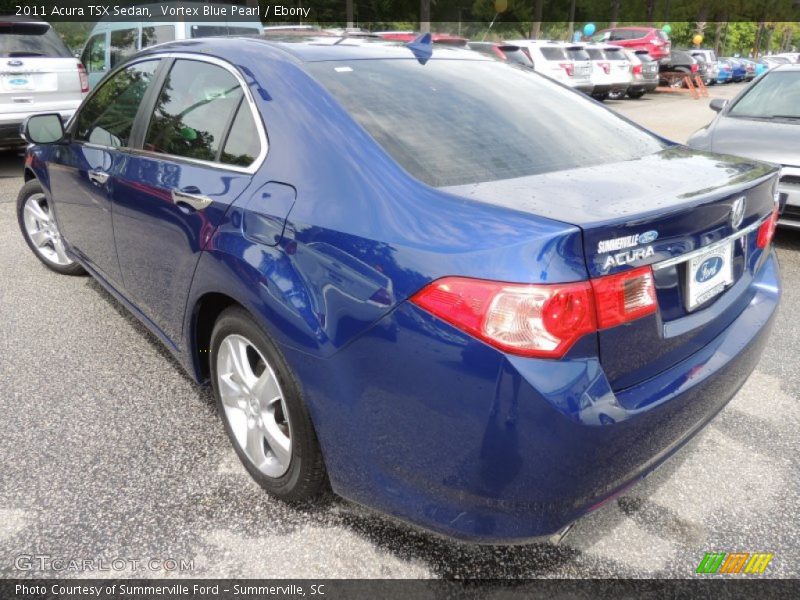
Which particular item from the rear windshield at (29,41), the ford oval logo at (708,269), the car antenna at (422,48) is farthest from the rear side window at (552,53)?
the ford oval logo at (708,269)

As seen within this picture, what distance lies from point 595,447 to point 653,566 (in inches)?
29.7

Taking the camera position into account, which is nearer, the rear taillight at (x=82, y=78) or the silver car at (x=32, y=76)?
the silver car at (x=32, y=76)

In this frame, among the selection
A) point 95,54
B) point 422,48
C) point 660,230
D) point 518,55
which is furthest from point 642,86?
point 660,230

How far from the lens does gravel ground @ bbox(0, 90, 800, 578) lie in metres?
2.14

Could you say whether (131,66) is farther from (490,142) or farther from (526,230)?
(526,230)

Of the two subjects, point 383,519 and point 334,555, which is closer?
point 334,555

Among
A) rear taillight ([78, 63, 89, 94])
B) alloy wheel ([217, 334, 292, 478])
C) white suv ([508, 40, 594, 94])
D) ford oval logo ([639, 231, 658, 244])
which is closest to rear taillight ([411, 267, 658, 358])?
ford oval logo ([639, 231, 658, 244])

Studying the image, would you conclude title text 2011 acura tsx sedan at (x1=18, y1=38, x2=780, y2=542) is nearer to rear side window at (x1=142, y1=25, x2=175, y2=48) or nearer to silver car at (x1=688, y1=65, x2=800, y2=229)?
silver car at (x1=688, y1=65, x2=800, y2=229)

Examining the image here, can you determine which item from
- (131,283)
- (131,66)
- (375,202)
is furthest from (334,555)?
(131,66)

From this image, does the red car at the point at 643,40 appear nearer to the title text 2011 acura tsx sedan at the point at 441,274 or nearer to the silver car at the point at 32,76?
the silver car at the point at 32,76

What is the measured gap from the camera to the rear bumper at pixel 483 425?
62.8 inches

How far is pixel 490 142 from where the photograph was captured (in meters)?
2.25

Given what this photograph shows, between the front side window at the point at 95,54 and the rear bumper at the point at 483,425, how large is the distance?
32.8ft

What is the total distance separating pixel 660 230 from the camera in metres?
1.75
